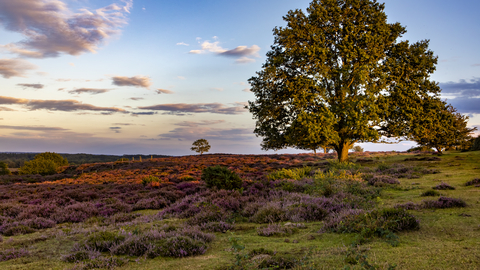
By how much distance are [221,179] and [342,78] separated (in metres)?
14.2

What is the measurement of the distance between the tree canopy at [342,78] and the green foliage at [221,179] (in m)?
7.92

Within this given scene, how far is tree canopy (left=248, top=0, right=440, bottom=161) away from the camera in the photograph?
2033cm

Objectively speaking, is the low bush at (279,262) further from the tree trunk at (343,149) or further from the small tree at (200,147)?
the small tree at (200,147)

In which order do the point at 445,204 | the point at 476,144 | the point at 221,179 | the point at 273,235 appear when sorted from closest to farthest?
the point at 273,235 → the point at 445,204 → the point at 221,179 → the point at 476,144

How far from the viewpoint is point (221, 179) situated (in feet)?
44.6

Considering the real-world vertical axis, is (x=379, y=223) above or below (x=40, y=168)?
above

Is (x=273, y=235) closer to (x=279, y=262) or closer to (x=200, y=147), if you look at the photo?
(x=279, y=262)

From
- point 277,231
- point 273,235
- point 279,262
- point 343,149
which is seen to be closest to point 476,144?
point 343,149

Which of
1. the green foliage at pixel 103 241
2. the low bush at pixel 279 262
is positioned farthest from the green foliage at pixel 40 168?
the low bush at pixel 279 262

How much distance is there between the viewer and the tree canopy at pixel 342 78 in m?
20.3

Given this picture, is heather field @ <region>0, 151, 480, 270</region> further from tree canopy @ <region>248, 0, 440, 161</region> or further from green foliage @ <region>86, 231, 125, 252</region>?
tree canopy @ <region>248, 0, 440, 161</region>

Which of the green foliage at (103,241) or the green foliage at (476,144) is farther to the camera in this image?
the green foliage at (476,144)

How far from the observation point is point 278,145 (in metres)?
24.1

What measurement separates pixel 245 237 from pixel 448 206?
583cm
